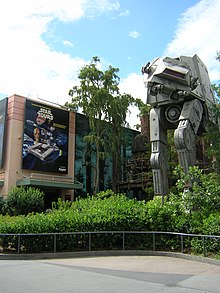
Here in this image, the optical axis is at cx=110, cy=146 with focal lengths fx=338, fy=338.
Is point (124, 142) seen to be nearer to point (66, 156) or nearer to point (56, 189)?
point (66, 156)

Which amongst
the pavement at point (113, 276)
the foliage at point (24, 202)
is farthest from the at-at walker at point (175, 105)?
the foliage at point (24, 202)

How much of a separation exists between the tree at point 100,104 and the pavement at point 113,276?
20995 mm

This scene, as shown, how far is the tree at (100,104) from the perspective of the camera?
30.9 metres

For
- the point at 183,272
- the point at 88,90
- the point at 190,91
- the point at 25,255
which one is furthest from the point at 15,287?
the point at 88,90

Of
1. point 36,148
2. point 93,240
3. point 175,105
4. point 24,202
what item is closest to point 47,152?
point 36,148

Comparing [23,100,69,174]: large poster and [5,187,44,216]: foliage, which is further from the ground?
[23,100,69,174]: large poster

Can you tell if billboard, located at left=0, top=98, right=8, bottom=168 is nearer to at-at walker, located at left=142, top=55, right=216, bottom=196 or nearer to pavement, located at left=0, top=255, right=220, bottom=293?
at-at walker, located at left=142, top=55, right=216, bottom=196

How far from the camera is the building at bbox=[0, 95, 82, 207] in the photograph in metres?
29.7

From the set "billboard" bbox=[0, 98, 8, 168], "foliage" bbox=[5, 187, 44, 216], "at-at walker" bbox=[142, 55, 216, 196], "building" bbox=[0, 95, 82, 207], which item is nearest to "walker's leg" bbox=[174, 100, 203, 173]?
"at-at walker" bbox=[142, 55, 216, 196]

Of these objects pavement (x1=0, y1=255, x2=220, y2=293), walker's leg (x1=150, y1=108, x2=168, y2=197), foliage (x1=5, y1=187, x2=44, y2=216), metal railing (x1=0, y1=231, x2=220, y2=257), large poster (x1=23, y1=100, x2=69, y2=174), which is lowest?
pavement (x1=0, y1=255, x2=220, y2=293)

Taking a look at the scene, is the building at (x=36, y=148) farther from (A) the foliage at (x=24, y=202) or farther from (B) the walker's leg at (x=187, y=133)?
(B) the walker's leg at (x=187, y=133)

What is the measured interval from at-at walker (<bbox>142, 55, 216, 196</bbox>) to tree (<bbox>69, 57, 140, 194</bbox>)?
13355 mm

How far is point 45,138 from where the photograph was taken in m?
31.8

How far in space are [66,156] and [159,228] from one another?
22308 millimetres
